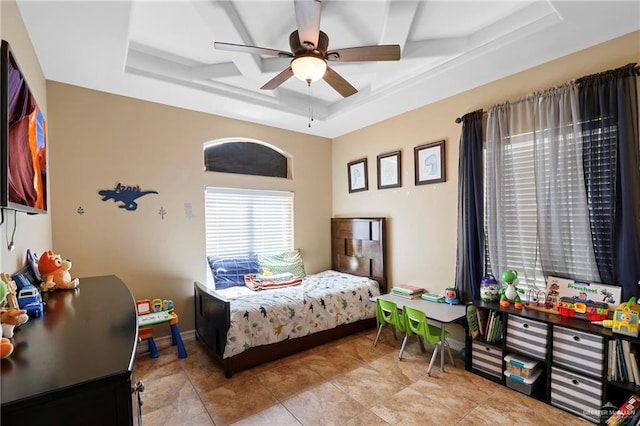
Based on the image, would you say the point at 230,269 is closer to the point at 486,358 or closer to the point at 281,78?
the point at 281,78

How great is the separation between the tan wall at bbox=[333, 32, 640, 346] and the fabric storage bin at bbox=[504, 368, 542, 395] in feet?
3.17

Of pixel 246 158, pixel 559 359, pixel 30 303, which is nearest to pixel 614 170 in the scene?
pixel 559 359

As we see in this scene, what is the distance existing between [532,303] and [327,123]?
115 inches

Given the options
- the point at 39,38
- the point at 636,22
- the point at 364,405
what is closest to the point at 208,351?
the point at 364,405

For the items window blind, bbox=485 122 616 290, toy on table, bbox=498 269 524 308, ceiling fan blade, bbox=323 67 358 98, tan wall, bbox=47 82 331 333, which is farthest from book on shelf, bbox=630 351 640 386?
tan wall, bbox=47 82 331 333

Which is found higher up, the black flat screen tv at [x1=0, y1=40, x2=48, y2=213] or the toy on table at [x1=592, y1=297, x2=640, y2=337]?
the black flat screen tv at [x1=0, y1=40, x2=48, y2=213]

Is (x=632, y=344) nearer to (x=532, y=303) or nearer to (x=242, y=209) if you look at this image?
(x=532, y=303)

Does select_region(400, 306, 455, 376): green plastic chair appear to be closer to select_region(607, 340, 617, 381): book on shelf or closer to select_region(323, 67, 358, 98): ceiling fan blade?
select_region(607, 340, 617, 381): book on shelf

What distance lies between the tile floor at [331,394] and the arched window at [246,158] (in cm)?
212

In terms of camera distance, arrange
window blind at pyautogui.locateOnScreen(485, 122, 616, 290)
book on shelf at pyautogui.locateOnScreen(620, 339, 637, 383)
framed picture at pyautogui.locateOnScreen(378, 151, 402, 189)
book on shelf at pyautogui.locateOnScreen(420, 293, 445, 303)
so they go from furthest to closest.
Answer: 1. framed picture at pyautogui.locateOnScreen(378, 151, 402, 189)
2. book on shelf at pyautogui.locateOnScreen(420, 293, 445, 303)
3. window blind at pyautogui.locateOnScreen(485, 122, 616, 290)
4. book on shelf at pyautogui.locateOnScreen(620, 339, 637, 383)

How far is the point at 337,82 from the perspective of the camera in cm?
231

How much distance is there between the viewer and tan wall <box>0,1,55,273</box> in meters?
1.47

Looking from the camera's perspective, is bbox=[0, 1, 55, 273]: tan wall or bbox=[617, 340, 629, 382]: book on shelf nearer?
bbox=[0, 1, 55, 273]: tan wall

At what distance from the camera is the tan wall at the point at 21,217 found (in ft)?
4.81
